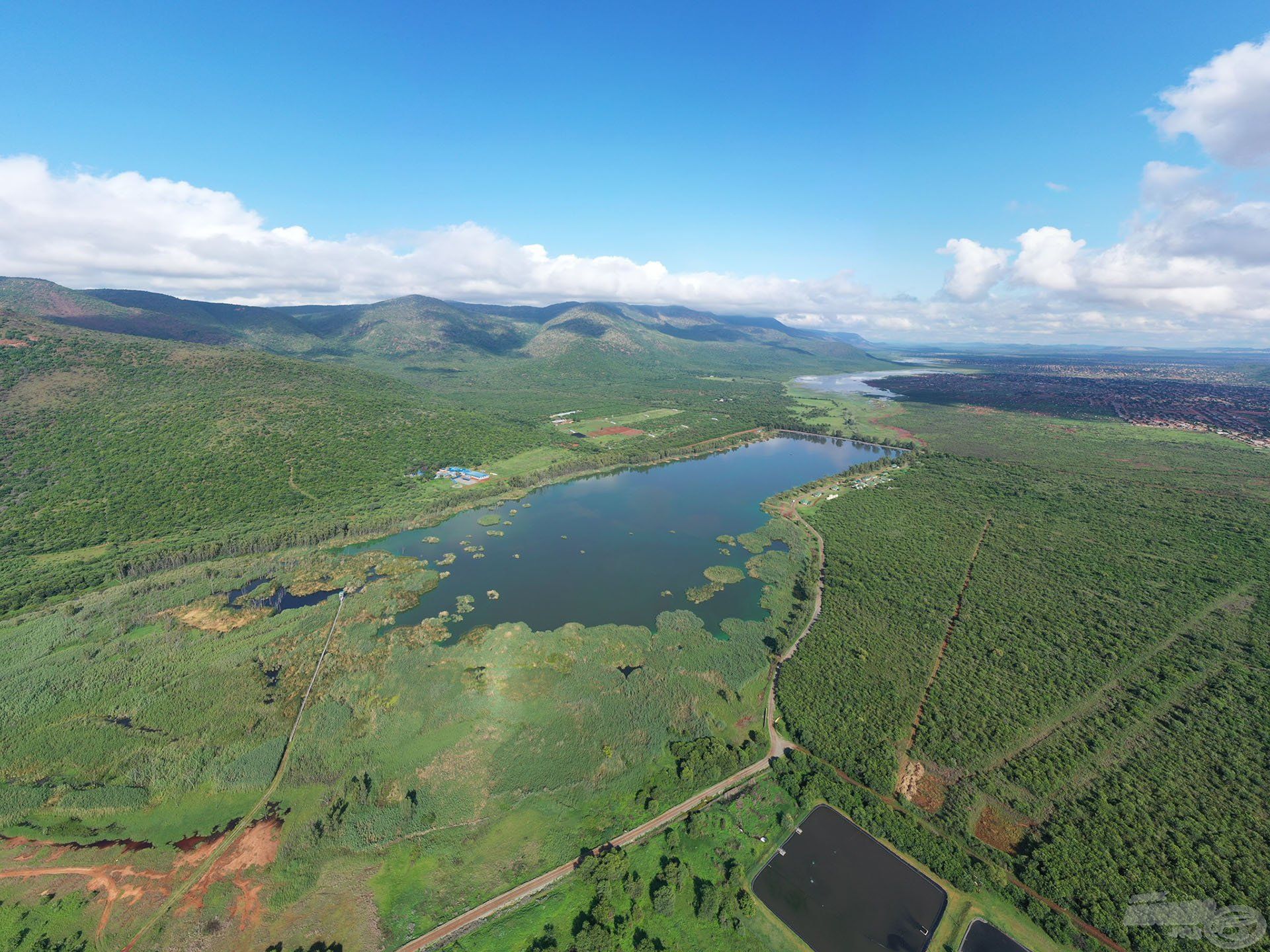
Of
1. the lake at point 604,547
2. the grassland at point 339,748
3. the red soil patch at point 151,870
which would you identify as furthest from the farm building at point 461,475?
the red soil patch at point 151,870

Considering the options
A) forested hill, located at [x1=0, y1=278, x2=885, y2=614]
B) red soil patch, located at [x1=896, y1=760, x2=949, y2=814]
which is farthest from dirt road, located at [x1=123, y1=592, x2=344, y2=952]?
red soil patch, located at [x1=896, y1=760, x2=949, y2=814]

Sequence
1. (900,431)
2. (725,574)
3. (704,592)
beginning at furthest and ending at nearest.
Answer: (900,431), (725,574), (704,592)

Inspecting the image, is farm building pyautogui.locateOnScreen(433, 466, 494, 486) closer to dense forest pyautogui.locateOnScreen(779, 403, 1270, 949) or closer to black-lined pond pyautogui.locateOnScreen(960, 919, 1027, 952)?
dense forest pyautogui.locateOnScreen(779, 403, 1270, 949)
